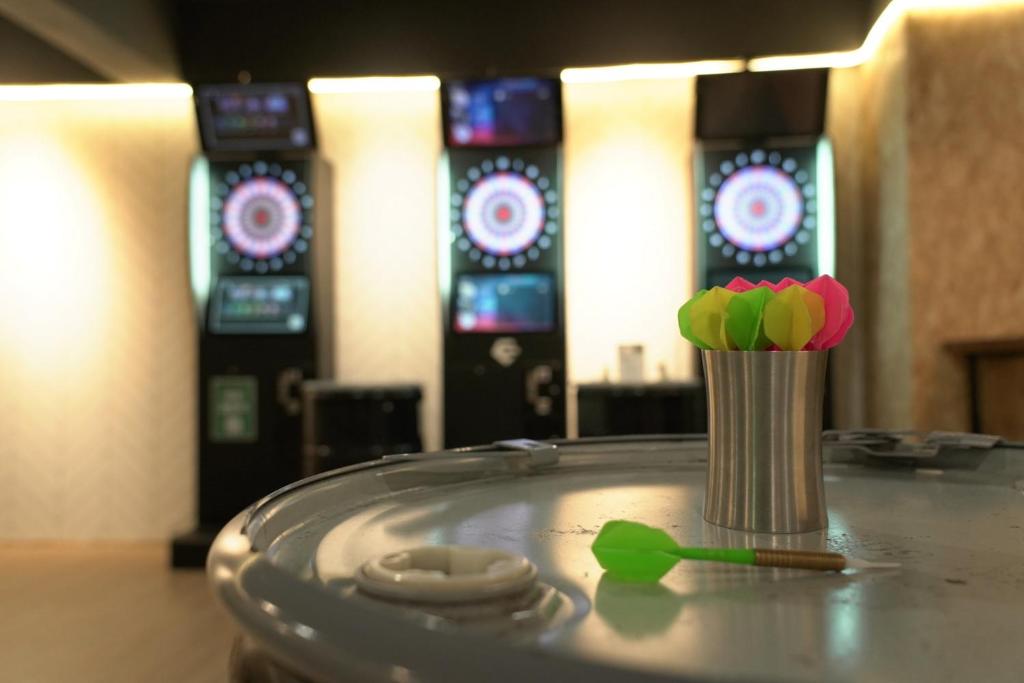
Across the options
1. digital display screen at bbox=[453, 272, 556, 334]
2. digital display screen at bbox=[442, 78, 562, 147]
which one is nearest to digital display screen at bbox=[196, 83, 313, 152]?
Result: digital display screen at bbox=[442, 78, 562, 147]

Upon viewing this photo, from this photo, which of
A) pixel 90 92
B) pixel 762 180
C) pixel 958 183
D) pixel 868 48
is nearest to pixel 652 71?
pixel 762 180

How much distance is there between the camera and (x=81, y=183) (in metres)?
5.12

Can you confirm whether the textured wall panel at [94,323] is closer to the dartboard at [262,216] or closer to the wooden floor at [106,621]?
the wooden floor at [106,621]

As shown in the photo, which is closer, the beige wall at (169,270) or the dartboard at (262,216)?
the dartboard at (262,216)

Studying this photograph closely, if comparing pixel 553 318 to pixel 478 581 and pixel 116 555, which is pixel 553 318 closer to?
pixel 116 555

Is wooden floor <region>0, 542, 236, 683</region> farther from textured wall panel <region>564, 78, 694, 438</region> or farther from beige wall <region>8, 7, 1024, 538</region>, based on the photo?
textured wall panel <region>564, 78, 694, 438</region>

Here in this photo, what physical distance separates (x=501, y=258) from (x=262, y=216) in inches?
50.2

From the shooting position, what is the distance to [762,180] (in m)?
4.32

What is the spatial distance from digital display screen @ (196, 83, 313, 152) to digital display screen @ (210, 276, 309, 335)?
704 mm

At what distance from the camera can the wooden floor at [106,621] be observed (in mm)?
2812

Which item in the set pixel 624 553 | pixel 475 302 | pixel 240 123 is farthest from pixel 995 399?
pixel 240 123

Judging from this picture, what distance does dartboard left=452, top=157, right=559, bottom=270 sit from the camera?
14.6 ft

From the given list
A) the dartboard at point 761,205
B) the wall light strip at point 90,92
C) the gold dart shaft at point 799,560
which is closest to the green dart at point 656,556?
the gold dart shaft at point 799,560

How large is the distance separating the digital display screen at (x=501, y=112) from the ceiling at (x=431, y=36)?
0.80 ft
